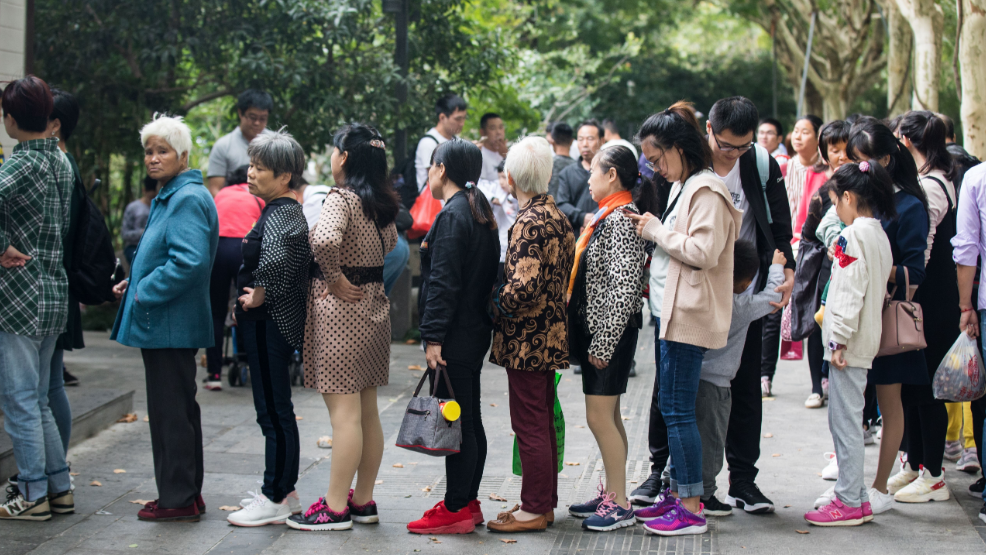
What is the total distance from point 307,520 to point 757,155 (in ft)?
9.43

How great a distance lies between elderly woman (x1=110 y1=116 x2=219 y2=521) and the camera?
4.32m

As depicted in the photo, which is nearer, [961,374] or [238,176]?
[961,374]

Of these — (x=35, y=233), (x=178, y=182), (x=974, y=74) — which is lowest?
(x=35, y=233)

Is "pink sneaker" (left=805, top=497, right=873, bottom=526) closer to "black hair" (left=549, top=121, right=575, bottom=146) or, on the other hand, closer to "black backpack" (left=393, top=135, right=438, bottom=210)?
"black backpack" (left=393, top=135, right=438, bottom=210)

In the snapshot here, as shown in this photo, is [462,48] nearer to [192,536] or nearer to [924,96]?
[924,96]

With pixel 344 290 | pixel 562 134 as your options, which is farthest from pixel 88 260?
pixel 562 134

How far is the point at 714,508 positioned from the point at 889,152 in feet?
6.56

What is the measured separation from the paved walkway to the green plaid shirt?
1014 millimetres

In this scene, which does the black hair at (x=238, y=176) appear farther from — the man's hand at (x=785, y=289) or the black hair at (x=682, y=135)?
the man's hand at (x=785, y=289)

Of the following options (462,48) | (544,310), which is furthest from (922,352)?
(462,48)

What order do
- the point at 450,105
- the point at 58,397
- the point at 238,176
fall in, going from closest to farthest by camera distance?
the point at 58,397, the point at 238,176, the point at 450,105

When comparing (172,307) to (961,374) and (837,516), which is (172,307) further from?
(961,374)

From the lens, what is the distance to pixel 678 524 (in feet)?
14.1

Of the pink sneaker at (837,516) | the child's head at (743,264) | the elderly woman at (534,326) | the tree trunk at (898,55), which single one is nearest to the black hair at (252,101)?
the elderly woman at (534,326)
